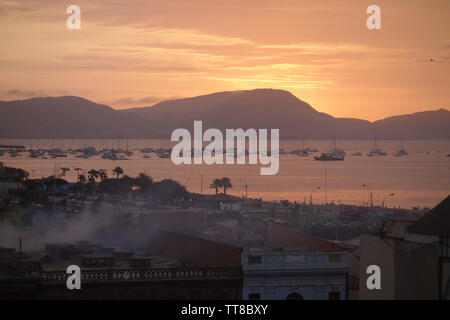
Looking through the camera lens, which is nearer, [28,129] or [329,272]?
[329,272]

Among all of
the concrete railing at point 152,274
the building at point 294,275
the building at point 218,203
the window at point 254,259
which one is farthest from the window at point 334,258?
the building at point 218,203

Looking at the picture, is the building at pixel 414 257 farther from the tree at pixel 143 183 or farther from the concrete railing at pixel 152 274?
the tree at pixel 143 183

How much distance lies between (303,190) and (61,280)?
96068mm

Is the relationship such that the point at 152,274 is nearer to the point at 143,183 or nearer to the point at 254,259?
the point at 254,259

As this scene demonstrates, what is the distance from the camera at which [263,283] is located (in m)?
13.0

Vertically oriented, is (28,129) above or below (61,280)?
above

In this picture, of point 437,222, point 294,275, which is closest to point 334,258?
point 294,275

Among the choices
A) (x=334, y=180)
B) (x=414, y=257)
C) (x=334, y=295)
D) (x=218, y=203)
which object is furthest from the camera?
(x=334, y=180)

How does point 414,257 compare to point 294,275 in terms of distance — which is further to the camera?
point 294,275

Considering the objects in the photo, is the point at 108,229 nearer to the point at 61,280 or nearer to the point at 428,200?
the point at 61,280

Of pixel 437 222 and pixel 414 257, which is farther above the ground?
pixel 437 222

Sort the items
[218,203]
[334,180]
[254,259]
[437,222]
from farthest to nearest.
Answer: [334,180] → [218,203] → [254,259] → [437,222]
